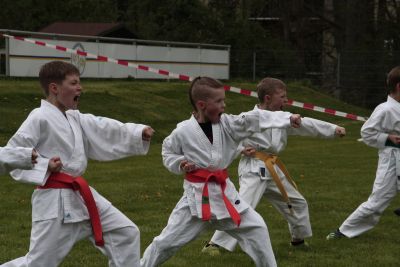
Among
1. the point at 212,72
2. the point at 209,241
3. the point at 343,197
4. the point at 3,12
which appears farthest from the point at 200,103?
the point at 3,12

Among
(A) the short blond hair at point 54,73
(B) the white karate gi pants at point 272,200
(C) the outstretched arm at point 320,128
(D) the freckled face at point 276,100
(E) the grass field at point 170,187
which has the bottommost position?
(E) the grass field at point 170,187

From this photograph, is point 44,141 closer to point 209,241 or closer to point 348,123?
point 209,241

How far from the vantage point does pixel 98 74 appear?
2455 cm

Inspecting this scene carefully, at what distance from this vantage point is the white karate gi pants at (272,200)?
7.43 m

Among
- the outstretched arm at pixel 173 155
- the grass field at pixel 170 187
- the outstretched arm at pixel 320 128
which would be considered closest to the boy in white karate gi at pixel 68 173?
the outstretched arm at pixel 173 155

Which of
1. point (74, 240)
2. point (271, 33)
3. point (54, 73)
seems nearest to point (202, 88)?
point (54, 73)

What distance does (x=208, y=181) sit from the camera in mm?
5914

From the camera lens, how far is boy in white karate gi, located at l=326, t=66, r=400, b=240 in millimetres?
7992

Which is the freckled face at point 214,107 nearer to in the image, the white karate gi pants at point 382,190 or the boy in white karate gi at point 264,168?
the boy in white karate gi at point 264,168

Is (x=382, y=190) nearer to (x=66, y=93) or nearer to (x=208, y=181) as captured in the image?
(x=208, y=181)

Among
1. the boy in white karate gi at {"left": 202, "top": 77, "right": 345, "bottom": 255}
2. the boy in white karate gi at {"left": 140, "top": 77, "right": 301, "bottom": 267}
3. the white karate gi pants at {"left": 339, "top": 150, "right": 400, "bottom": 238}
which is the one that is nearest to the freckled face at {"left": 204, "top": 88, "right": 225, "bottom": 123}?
the boy in white karate gi at {"left": 140, "top": 77, "right": 301, "bottom": 267}

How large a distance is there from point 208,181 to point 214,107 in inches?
22.2

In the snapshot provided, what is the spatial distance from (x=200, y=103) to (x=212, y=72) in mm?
23858

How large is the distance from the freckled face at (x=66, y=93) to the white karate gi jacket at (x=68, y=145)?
7 cm
